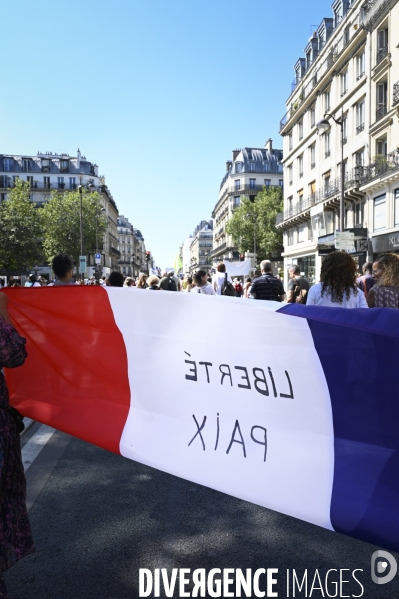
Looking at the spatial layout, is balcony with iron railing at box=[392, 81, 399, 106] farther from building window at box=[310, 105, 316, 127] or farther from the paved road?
the paved road

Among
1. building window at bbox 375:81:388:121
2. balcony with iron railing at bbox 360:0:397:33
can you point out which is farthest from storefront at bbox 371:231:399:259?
balcony with iron railing at bbox 360:0:397:33

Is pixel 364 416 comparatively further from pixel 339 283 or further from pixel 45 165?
pixel 45 165

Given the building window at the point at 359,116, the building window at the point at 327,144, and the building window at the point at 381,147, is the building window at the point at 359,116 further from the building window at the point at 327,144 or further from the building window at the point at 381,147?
the building window at the point at 327,144

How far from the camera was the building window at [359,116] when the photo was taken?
3288 centimetres

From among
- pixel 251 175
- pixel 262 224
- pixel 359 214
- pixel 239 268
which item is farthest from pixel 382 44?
pixel 251 175

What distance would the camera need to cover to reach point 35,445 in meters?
5.50

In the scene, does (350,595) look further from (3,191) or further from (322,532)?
(3,191)

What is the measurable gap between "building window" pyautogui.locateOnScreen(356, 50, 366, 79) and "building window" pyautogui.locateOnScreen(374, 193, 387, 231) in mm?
8085

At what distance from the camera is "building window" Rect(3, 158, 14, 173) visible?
93.8 metres

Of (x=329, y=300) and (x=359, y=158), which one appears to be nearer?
(x=329, y=300)

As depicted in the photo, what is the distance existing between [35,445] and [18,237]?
152 feet

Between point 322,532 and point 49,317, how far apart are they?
2194 mm

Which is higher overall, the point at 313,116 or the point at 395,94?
the point at 313,116

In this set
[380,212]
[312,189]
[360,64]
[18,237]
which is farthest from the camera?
[18,237]
